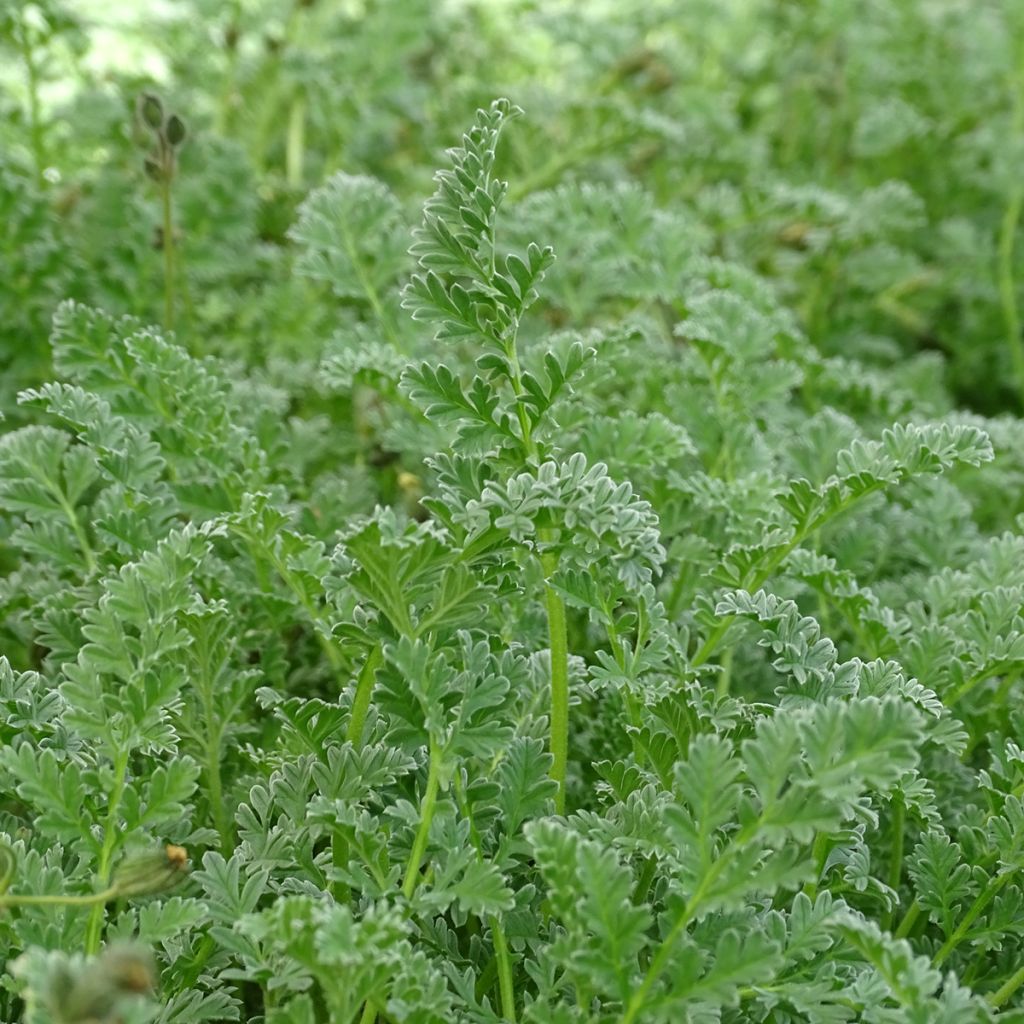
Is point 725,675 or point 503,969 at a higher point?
point 725,675

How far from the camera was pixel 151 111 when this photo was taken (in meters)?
1.24

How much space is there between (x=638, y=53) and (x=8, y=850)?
161 centimetres

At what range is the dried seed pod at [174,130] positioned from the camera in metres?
1.23

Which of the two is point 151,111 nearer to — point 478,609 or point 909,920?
point 478,609

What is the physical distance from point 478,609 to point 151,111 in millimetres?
727

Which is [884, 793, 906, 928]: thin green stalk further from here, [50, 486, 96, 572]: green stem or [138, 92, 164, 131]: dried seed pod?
[138, 92, 164, 131]: dried seed pod

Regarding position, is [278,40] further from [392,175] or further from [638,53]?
[638,53]

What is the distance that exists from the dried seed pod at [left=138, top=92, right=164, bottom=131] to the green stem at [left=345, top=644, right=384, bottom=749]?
682 mm

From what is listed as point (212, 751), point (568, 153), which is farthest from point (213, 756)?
point (568, 153)

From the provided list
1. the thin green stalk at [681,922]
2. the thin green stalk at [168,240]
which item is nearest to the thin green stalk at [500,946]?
the thin green stalk at [681,922]

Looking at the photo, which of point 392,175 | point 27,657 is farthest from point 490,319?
point 392,175

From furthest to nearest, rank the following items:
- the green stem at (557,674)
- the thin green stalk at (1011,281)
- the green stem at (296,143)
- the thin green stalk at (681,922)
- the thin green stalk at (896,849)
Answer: the green stem at (296,143), the thin green stalk at (1011,281), the thin green stalk at (896,849), the green stem at (557,674), the thin green stalk at (681,922)

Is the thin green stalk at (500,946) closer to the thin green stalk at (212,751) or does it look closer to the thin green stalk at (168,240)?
the thin green stalk at (212,751)

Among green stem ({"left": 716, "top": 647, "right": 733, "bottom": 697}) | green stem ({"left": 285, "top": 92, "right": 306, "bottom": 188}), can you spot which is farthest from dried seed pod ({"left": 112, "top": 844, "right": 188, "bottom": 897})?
green stem ({"left": 285, "top": 92, "right": 306, "bottom": 188})
